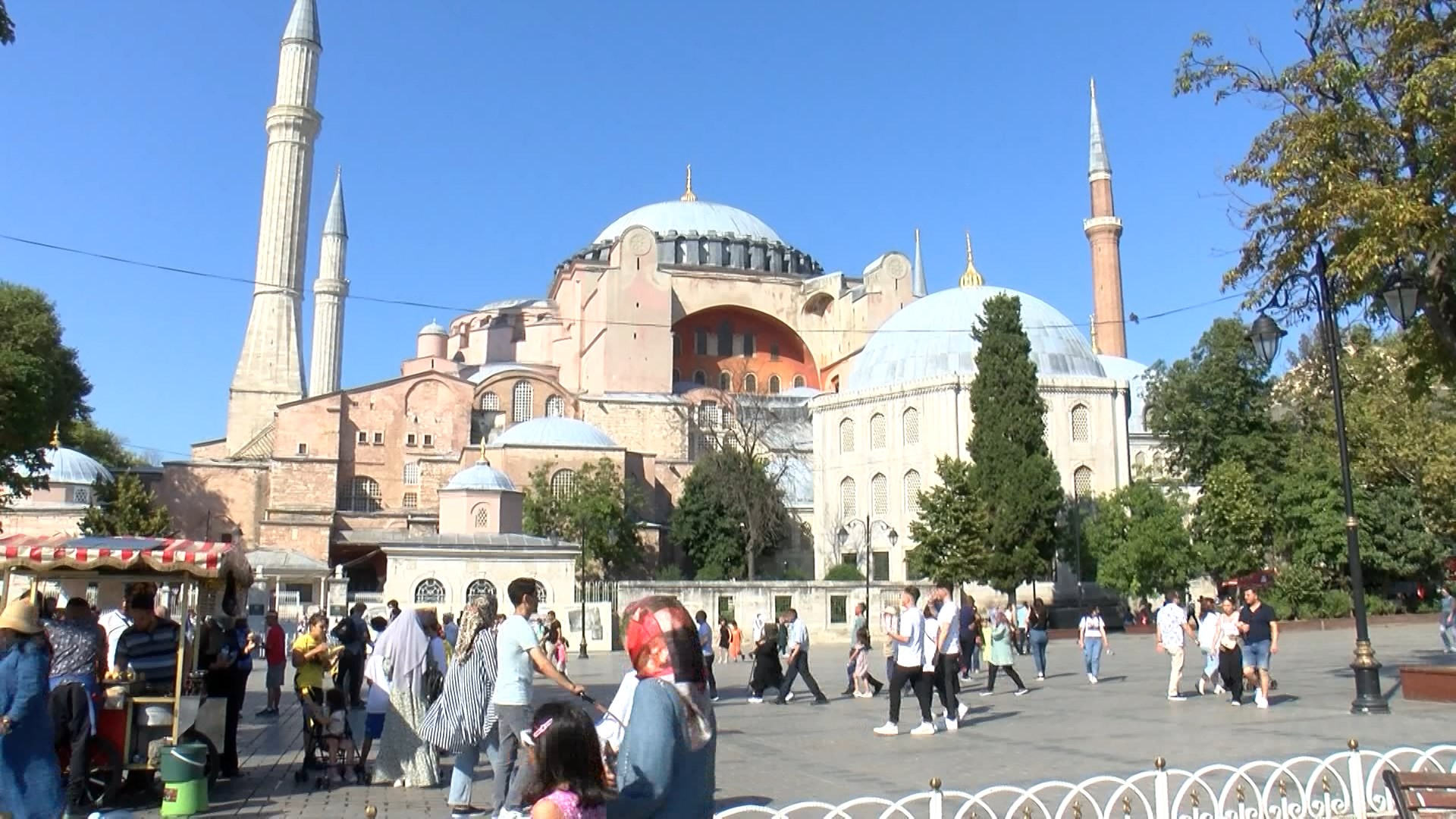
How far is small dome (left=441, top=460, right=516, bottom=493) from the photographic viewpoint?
34.9 metres

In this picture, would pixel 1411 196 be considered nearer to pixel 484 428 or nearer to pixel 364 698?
pixel 364 698

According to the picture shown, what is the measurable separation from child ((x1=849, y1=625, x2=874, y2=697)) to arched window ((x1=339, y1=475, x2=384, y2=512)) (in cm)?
3292

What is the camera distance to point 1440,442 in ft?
90.1

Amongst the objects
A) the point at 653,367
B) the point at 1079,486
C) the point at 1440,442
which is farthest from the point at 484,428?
the point at 1440,442

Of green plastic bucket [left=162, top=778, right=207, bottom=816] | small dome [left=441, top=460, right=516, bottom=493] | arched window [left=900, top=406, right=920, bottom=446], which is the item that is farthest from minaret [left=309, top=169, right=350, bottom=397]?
green plastic bucket [left=162, top=778, right=207, bottom=816]

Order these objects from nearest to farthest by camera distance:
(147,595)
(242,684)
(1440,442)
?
(147,595) < (242,684) < (1440,442)

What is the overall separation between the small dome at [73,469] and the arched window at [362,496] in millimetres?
8031

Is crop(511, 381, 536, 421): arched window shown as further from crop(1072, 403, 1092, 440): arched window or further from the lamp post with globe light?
the lamp post with globe light

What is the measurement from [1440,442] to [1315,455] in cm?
338

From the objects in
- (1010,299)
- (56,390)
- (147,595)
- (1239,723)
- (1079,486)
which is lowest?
(1239,723)

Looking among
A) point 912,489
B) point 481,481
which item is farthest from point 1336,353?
point 481,481

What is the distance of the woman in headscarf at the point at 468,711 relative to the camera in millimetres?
6426

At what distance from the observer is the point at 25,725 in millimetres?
5449

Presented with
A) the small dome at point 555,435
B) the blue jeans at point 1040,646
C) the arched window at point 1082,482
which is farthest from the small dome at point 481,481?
the blue jeans at point 1040,646
